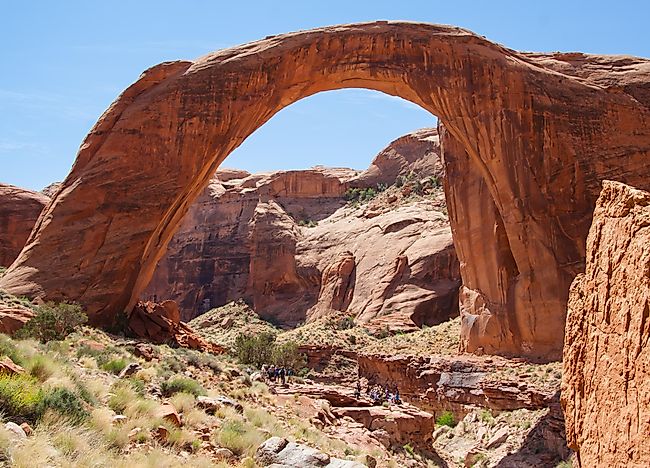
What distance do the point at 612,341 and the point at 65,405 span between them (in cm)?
487

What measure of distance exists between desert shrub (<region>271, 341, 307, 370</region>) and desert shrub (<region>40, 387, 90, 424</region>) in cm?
1868

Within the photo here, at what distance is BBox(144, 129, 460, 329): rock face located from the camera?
33.6 m

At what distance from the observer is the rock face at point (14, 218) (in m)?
30.7

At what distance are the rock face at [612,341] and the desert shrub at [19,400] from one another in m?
4.73

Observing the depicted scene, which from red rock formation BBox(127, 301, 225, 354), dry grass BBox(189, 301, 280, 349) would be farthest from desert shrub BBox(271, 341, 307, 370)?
dry grass BBox(189, 301, 280, 349)

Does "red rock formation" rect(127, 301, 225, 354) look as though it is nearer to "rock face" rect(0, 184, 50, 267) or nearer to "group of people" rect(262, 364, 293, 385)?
"group of people" rect(262, 364, 293, 385)

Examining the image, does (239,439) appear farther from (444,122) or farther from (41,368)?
(444,122)

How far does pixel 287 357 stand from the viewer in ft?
83.8

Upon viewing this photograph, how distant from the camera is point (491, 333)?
21.6 meters

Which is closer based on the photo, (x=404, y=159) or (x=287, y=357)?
(x=287, y=357)

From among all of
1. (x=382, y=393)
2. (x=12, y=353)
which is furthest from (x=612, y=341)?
(x=382, y=393)

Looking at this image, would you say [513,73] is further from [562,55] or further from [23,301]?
[23,301]

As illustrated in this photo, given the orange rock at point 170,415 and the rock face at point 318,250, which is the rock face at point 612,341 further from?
the rock face at point 318,250

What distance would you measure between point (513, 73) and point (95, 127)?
13647mm
